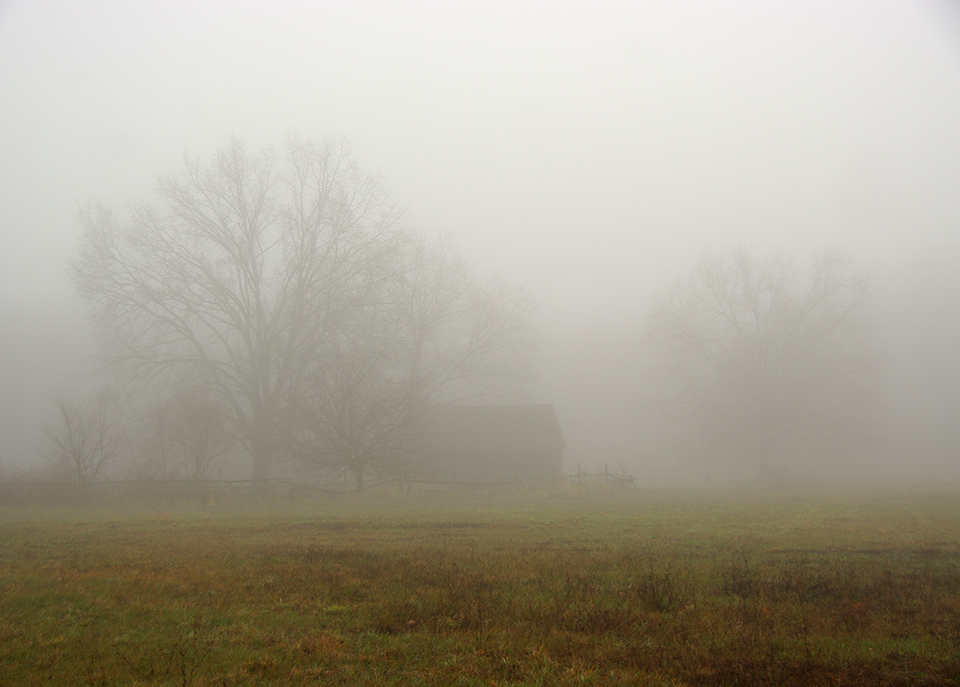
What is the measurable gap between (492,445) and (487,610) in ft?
132

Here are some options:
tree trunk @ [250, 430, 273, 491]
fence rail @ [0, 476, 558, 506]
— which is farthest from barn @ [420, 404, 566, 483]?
tree trunk @ [250, 430, 273, 491]

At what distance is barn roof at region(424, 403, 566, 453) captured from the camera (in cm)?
4678

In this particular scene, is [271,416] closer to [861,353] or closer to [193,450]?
[193,450]

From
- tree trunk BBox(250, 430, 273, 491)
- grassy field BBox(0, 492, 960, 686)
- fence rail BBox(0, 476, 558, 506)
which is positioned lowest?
fence rail BBox(0, 476, 558, 506)

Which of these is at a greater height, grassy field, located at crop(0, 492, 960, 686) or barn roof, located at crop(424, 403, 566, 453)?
barn roof, located at crop(424, 403, 566, 453)

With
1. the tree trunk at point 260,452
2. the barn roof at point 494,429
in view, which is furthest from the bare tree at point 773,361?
the tree trunk at point 260,452

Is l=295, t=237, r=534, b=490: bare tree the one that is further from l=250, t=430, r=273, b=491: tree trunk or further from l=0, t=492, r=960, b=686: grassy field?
l=0, t=492, r=960, b=686: grassy field

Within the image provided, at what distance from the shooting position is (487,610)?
269 inches

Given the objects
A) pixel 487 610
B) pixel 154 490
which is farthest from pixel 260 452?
pixel 487 610

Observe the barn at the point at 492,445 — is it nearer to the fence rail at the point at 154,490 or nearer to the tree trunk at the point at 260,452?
the fence rail at the point at 154,490

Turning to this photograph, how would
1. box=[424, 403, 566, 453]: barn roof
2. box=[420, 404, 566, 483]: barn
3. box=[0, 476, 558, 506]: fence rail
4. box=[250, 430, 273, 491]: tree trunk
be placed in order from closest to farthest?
box=[0, 476, 558, 506]: fence rail < box=[250, 430, 273, 491]: tree trunk < box=[420, 404, 566, 483]: barn < box=[424, 403, 566, 453]: barn roof

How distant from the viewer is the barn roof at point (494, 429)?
153 ft

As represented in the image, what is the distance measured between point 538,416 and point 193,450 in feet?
85.0

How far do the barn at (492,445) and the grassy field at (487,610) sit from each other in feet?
110
